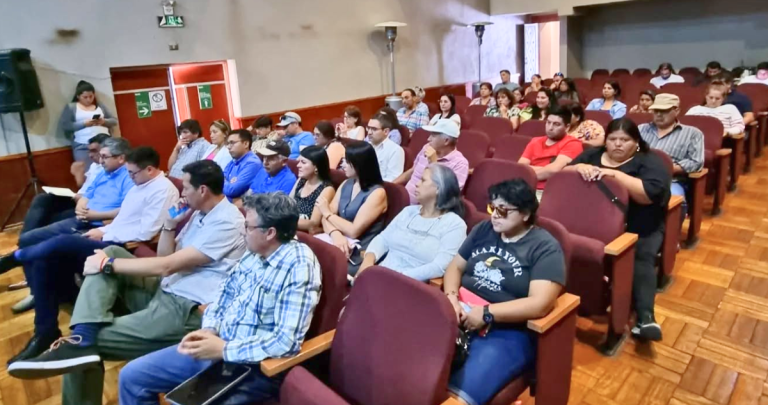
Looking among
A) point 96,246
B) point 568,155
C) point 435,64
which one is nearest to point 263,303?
point 96,246

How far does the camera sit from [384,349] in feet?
5.21

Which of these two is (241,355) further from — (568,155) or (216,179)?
(568,155)

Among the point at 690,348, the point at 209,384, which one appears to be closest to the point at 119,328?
the point at 209,384

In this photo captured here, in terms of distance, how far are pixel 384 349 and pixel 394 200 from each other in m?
1.26

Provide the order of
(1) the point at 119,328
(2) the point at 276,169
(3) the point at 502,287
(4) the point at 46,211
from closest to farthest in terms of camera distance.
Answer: (3) the point at 502,287 → (1) the point at 119,328 → (2) the point at 276,169 → (4) the point at 46,211

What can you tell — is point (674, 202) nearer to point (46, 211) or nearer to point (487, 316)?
point (487, 316)

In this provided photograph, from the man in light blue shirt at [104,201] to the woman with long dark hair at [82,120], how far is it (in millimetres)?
2411

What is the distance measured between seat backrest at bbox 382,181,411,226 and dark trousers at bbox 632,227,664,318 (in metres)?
1.19

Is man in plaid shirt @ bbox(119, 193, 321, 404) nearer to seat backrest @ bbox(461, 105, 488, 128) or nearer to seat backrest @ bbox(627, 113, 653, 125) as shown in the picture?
seat backrest @ bbox(627, 113, 653, 125)

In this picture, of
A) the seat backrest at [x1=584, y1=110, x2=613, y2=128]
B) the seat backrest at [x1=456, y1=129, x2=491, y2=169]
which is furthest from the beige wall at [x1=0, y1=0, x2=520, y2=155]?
the seat backrest at [x1=584, y1=110, x2=613, y2=128]

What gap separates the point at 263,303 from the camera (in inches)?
69.2

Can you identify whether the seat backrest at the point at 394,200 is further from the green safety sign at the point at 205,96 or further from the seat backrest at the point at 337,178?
the green safety sign at the point at 205,96

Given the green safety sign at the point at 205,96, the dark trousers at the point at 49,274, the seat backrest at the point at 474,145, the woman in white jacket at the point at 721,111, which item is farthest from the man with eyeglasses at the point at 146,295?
the green safety sign at the point at 205,96

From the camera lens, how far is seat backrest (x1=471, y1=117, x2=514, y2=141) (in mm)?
5120
